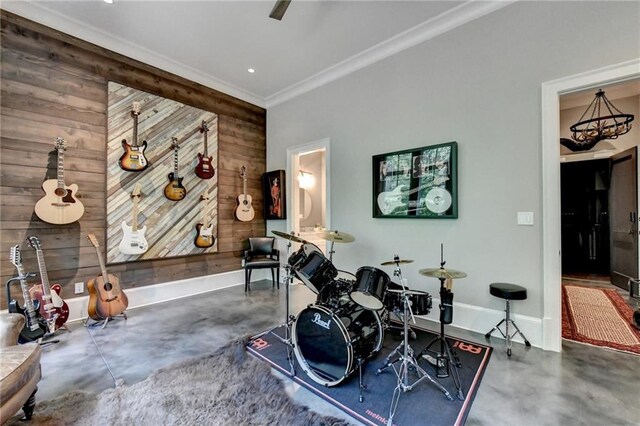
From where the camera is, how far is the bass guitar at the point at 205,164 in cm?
409

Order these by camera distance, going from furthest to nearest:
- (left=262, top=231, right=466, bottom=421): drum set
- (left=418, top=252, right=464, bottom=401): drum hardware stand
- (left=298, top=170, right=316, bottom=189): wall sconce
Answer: (left=298, top=170, right=316, bottom=189): wall sconce → (left=418, top=252, right=464, bottom=401): drum hardware stand → (left=262, top=231, right=466, bottom=421): drum set

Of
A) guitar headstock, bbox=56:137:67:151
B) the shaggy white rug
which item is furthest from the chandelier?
guitar headstock, bbox=56:137:67:151

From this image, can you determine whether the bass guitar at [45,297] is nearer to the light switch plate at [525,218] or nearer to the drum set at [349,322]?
the drum set at [349,322]

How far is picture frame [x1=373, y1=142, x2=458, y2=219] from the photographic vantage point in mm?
2900

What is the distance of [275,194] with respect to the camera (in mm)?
4805

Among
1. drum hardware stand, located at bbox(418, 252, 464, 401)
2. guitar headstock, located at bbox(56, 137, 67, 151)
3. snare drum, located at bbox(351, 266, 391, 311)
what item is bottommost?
drum hardware stand, located at bbox(418, 252, 464, 401)

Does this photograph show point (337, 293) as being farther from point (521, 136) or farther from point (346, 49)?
point (346, 49)

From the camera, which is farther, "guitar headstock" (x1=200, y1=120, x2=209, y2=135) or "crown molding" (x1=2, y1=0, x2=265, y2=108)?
"guitar headstock" (x1=200, y1=120, x2=209, y2=135)

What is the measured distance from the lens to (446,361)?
199 cm

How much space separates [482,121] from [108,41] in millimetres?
4427

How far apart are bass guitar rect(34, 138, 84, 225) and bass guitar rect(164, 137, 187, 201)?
99cm

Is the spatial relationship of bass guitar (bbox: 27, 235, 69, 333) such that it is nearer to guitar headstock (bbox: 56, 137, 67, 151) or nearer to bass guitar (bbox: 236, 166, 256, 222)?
guitar headstock (bbox: 56, 137, 67, 151)

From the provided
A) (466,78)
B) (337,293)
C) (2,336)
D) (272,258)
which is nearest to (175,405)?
(2,336)

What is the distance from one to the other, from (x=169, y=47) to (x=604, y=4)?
177 inches
